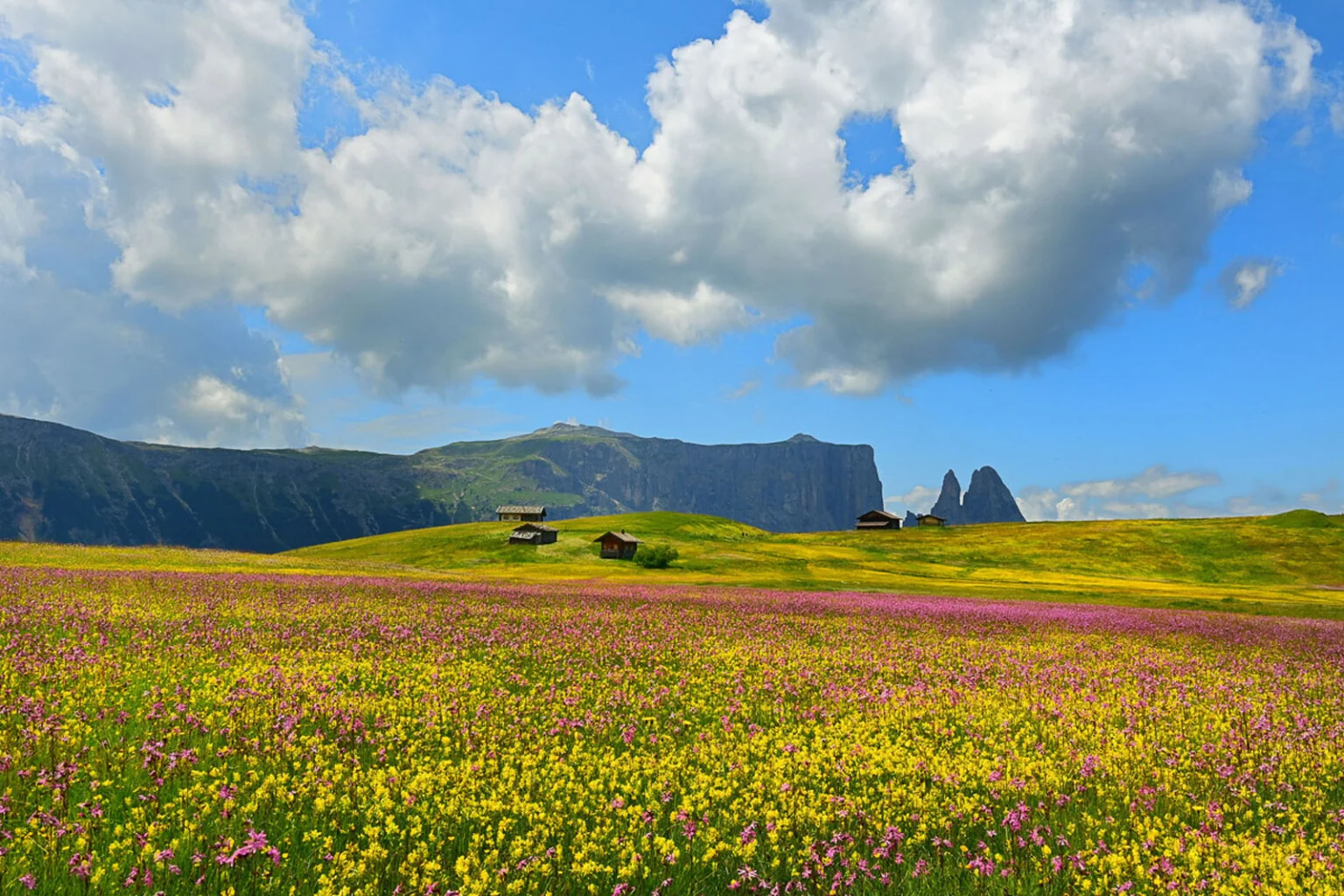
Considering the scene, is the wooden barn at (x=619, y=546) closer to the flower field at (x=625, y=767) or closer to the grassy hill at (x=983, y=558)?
the grassy hill at (x=983, y=558)

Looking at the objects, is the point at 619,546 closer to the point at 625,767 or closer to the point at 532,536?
the point at 532,536

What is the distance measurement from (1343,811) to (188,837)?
412 inches

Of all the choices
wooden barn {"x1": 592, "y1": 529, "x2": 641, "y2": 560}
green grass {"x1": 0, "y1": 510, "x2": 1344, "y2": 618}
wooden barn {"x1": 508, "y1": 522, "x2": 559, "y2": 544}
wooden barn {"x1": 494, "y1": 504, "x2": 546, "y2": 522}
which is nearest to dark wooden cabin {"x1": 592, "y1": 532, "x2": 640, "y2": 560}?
wooden barn {"x1": 592, "y1": 529, "x2": 641, "y2": 560}

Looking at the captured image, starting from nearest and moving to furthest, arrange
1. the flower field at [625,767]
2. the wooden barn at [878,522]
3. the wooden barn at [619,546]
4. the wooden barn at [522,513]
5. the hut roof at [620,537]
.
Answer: the flower field at [625,767] < the wooden barn at [619,546] < the hut roof at [620,537] < the wooden barn at [522,513] < the wooden barn at [878,522]

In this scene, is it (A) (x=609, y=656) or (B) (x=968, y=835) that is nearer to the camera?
(B) (x=968, y=835)

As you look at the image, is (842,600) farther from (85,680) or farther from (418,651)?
(85,680)

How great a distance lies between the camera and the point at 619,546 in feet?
337

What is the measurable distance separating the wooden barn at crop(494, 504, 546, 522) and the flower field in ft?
447

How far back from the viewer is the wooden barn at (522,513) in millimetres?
150625

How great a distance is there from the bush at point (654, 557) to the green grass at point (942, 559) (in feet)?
4.65

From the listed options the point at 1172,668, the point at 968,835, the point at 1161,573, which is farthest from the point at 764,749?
the point at 1161,573

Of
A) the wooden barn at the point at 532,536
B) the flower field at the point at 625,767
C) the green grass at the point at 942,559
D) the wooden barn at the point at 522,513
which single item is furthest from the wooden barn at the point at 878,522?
the flower field at the point at 625,767

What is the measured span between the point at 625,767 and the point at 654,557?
75.7 m

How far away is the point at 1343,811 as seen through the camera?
23.1 feet
